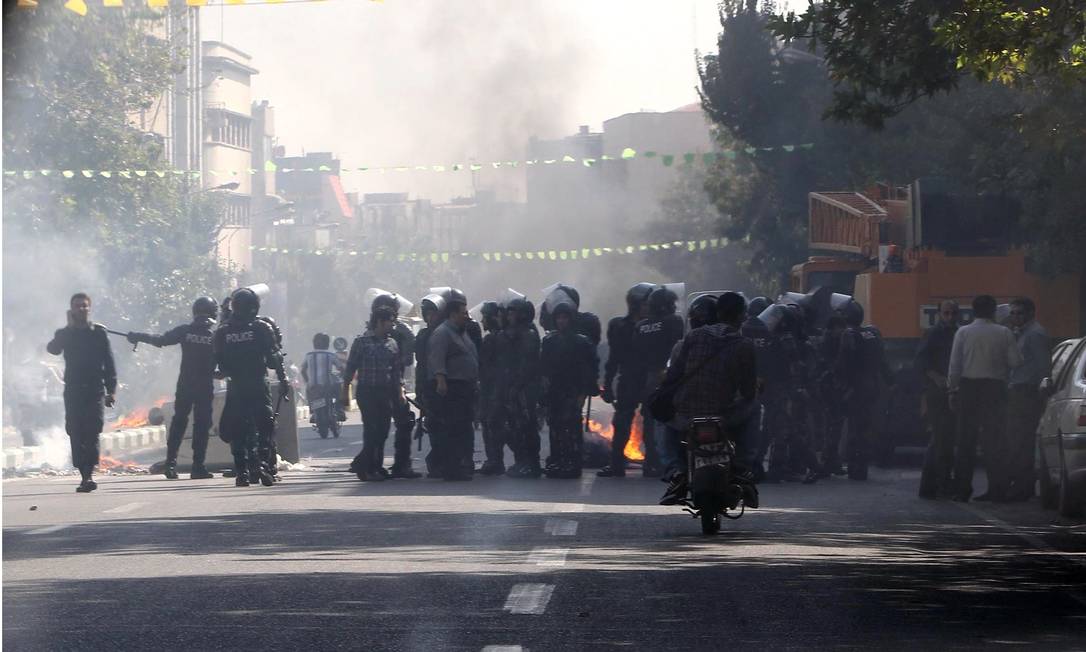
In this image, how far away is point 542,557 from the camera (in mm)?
10758

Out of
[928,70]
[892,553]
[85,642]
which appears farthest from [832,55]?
[85,642]

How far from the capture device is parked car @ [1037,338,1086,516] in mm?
14164

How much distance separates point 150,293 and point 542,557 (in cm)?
4429

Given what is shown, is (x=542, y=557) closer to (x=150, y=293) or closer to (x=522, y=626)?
(x=522, y=626)

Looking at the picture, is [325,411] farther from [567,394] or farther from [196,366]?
[567,394]

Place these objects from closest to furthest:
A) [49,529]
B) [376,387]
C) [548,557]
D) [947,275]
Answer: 1. [548,557]
2. [49,529]
3. [376,387]
4. [947,275]

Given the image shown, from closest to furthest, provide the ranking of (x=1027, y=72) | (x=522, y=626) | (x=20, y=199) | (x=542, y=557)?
(x=522, y=626)
(x=542, y=557)
(x=1027, y=72)
(x=20, y=199)

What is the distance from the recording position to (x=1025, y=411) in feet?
55.0

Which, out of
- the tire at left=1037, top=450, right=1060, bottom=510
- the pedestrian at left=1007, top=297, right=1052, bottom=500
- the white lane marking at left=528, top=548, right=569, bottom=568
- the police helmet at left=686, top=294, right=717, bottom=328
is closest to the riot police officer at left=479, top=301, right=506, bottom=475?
the pedestrian at left=1007, top=297, right=1052, bottom=500

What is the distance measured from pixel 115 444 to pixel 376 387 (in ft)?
47.6

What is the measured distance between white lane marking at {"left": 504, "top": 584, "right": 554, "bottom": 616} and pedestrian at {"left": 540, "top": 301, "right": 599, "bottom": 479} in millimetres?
9465

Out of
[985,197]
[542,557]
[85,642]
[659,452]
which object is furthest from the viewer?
[985,197]

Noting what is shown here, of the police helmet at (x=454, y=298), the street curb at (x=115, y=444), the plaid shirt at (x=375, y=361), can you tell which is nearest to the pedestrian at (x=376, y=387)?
the plaid shirt at (x=375, y=361)


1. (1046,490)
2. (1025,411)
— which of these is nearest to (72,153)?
(1025,411)
